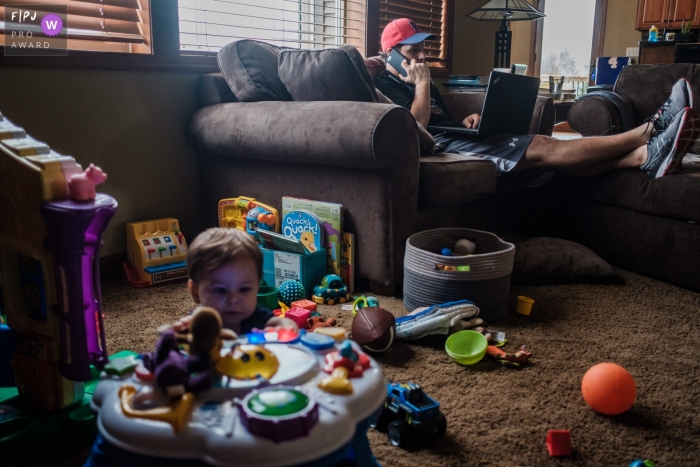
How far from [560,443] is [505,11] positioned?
354 centimetres

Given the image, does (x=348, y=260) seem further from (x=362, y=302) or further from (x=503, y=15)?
(x=503, y=15)

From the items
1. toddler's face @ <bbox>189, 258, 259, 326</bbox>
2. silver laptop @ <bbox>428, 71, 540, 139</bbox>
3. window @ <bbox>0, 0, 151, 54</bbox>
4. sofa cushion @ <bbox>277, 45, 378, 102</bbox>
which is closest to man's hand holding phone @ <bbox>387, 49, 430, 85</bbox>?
silver laptop @ <bbox>428, 71, 540, 139</bbox>

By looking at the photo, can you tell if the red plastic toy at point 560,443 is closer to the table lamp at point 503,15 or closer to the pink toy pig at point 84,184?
the pink toy pig at point 84,184

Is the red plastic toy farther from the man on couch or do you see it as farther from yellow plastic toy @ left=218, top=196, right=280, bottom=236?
the man on couch

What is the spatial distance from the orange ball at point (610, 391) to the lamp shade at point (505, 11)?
328cm

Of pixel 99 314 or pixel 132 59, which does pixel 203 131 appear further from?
pixel 99 314

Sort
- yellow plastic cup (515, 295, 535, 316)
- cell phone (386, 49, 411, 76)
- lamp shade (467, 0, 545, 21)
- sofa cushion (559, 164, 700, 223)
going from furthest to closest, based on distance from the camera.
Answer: lamp shade (467, 0, 545, 21) → cell phone (386, 49, 411, 76) → sofa cushion (559, 164, 700, 223) → yellow plastic cup (515, 295, 535, 316)

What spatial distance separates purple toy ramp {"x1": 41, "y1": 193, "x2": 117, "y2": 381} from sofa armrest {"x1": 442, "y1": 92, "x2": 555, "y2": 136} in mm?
2218

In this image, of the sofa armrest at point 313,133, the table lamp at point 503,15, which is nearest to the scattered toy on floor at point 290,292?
the sofa armrest at point 313,133

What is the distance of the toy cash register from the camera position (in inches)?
86.0

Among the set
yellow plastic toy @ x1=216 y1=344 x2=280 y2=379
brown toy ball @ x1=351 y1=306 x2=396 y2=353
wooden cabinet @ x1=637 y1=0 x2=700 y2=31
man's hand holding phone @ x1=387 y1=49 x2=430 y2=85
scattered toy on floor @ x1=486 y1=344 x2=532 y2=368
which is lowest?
scattered toy on floor @ x1=486 y1=344 x2=532 y2=368

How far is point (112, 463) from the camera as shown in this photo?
886 mm

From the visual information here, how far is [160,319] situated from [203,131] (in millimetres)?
890

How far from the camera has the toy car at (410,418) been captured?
1.15 m
